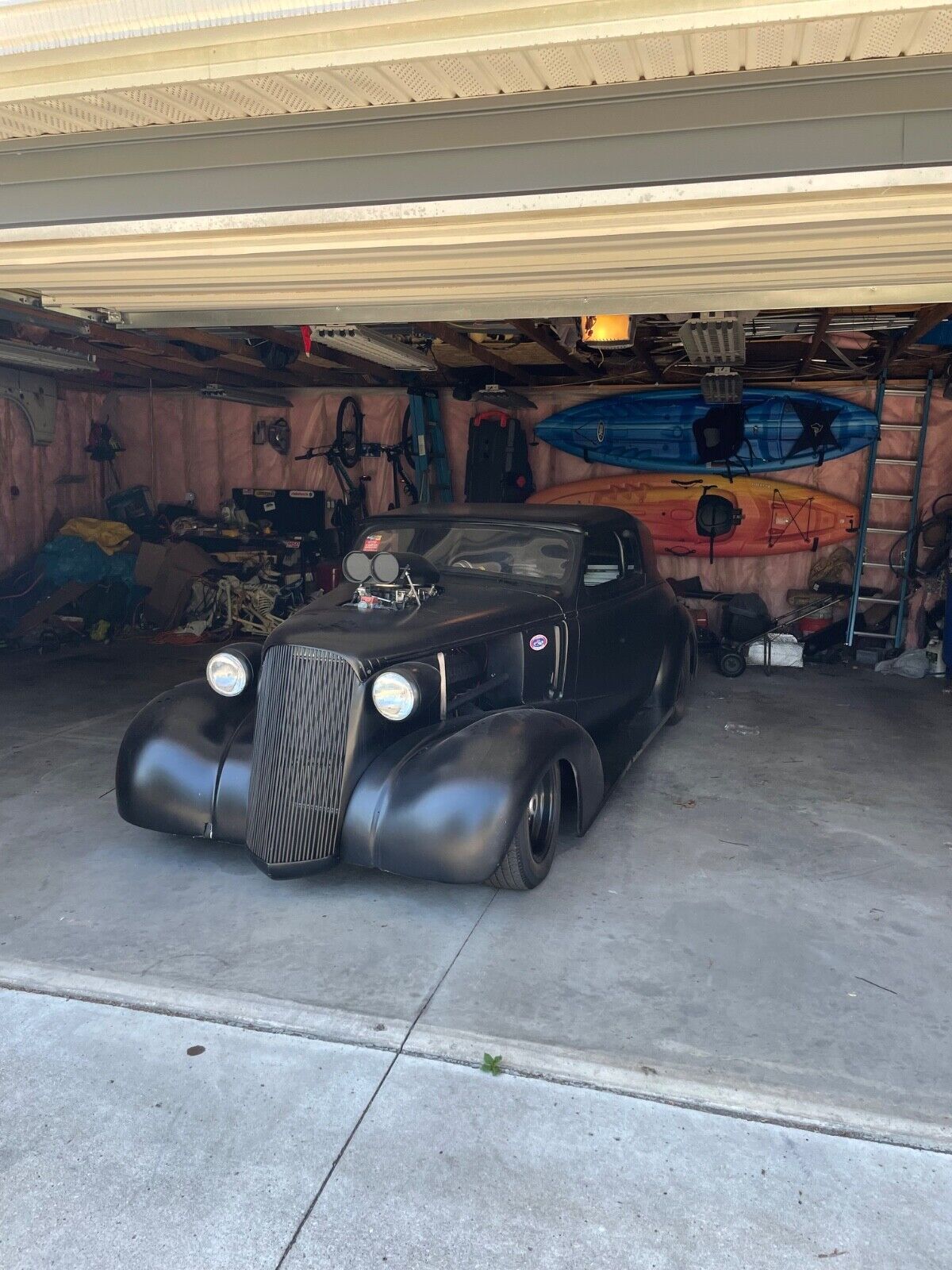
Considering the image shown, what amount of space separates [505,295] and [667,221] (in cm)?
130

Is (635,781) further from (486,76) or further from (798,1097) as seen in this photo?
(486,76)

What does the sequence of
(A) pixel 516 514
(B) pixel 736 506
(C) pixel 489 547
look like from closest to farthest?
(C) pixel 489 547
(A) pixel 516 514
(B) pixel 736 506

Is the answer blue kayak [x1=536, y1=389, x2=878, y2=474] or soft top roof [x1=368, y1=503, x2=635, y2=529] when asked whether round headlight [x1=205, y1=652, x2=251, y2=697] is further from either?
blue kayak [x1=536, y1=389, x2=878, y2=474]

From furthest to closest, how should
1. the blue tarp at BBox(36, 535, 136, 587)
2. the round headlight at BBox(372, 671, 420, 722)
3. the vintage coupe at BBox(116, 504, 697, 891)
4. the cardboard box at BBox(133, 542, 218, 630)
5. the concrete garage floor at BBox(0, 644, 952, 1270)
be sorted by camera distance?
the blue tarp at BBox(36, 535, 136, 587) → the cardboard box at BBox(133, 542, 218, 630) → the round headlight at BBox(372, 671, 420, 722) → the vintage coupe at BBox(116, 504, 697, 891) → the concrete garage floor at BBox(0, 644, 952, 1270)

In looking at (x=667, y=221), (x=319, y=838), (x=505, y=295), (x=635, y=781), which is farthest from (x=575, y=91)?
(x=635, y=781)

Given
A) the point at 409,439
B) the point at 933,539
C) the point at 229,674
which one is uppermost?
the point at 409,439

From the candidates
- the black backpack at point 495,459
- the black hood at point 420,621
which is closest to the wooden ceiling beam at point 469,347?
the black backpack at point 495,459

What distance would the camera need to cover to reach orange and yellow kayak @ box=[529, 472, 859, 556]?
9000 millimetres

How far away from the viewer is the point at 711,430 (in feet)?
29.6

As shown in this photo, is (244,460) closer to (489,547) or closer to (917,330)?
(489,547)

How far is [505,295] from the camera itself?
4023 millimetres

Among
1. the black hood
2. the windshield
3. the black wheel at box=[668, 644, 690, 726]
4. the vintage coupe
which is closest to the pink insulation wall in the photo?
the black wheel at box=[668, 644, 690, 726]

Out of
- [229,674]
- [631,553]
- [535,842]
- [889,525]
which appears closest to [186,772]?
[229,674]

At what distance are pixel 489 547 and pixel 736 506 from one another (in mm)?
5152
